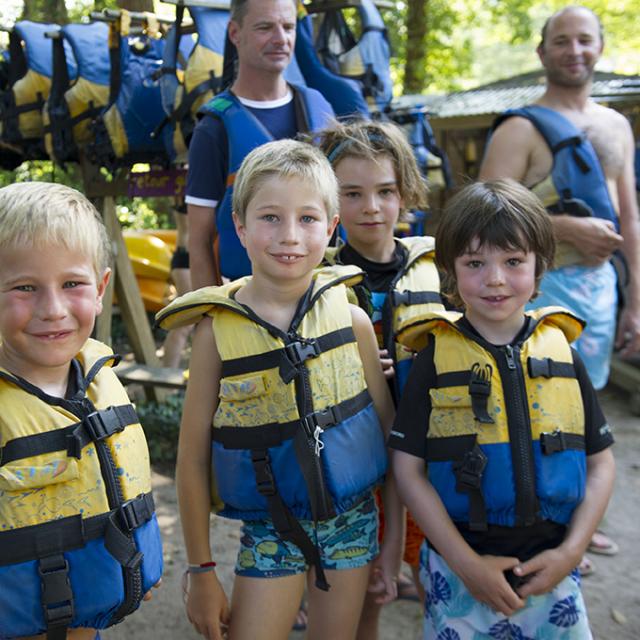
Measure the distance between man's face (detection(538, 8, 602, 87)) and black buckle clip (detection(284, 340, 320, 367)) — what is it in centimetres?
232

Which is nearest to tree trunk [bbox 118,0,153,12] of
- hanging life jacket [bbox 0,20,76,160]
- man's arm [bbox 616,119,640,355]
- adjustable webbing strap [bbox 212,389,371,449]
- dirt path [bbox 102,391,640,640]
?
hanging life jacket [bbox 0,20,76,160]

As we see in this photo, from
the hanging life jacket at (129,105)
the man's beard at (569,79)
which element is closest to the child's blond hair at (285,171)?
the man's beard at (569,79)

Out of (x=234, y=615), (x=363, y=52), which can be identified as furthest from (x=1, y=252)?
(x=363, y=52)

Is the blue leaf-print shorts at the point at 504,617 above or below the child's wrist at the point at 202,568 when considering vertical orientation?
below

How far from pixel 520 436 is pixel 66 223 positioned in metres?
1.36

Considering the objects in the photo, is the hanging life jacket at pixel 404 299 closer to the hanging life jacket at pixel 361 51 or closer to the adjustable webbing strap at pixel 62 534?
the adjustable webbing strap at pixel 62 534

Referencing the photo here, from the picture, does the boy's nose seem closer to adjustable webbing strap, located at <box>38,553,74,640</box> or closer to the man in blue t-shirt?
adjustable webbing strap, located at <box>38,553,74,640</box>

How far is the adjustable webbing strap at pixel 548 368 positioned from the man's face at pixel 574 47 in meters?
2.01

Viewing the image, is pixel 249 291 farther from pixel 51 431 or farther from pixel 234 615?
pixel 234 615

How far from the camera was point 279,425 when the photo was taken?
82.7 inches

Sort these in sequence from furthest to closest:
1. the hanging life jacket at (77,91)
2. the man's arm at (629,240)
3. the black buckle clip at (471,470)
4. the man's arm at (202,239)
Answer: the hanging life jacket at (77,91) → the man's arm at (629,240) → the man's arm at (202,239) → the black buckle clip at (471,470)

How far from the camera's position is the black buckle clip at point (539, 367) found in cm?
213

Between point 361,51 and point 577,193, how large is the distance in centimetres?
253

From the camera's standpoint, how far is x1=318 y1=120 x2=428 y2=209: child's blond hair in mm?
2611
